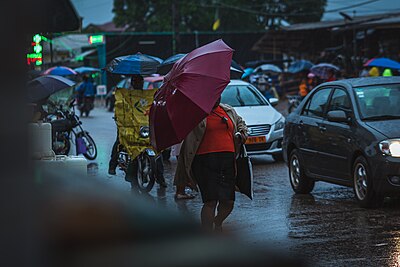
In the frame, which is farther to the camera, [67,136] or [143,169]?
[67,136]

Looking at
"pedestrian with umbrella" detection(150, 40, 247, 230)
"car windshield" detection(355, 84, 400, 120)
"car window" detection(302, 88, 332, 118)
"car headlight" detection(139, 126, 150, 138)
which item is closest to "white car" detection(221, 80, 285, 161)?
"car window" detection(302, 88, 332, 118)

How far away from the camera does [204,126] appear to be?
22.7 feet

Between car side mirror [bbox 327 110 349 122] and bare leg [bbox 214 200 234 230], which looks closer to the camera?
bare leg [bbox 214 200 234 230]

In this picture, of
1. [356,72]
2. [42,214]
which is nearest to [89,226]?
[42,214]

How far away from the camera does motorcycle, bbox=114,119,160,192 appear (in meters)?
11.0

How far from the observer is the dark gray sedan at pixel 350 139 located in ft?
29.3

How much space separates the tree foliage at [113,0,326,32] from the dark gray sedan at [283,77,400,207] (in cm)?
4618

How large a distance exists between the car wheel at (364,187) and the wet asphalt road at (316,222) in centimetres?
11

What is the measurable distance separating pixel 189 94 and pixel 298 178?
457cm

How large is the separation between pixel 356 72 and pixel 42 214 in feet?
99.3

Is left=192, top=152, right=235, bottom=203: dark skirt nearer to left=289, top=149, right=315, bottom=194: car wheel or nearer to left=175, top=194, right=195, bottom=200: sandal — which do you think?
left=175, top=194, right=195, bottom=200: sandal

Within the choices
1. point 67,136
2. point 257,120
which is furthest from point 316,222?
point 67,136

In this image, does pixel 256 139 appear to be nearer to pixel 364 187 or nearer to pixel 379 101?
pixel 379 101

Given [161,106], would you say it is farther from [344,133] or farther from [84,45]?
[84,45]
